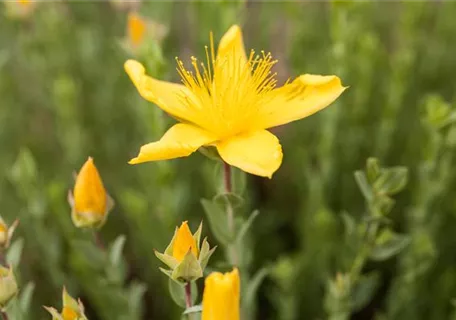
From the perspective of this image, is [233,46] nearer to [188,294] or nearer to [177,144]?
[177,144]

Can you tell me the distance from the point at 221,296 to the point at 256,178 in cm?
82

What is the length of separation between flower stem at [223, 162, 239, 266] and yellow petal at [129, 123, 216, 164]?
0.03 meters

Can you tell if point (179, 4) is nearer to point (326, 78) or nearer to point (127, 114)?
point (127, 114)

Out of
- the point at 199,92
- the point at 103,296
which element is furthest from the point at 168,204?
the point at 199,92

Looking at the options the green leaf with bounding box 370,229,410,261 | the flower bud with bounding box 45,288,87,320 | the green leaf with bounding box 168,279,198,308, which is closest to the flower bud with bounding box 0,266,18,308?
the flower bud with bounding box 45,288,87,320

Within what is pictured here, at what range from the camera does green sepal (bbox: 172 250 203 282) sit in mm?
615

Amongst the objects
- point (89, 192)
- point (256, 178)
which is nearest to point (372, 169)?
point (89, 192)

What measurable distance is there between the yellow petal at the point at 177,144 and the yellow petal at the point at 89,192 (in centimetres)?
8

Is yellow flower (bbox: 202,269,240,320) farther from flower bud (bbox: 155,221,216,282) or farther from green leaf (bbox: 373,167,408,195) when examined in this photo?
green leaf (bbox: 373,167,408,195)

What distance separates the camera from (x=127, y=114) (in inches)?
55.0

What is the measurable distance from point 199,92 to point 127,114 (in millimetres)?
Result: 626

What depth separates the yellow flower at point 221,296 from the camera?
0.56 meters

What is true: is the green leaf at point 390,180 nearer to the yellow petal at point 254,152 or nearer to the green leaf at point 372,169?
the green leaf at point 372,169

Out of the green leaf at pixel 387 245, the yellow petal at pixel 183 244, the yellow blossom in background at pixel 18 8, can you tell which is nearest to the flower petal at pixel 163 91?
Answer: the yellow petal at pixel 183 244
